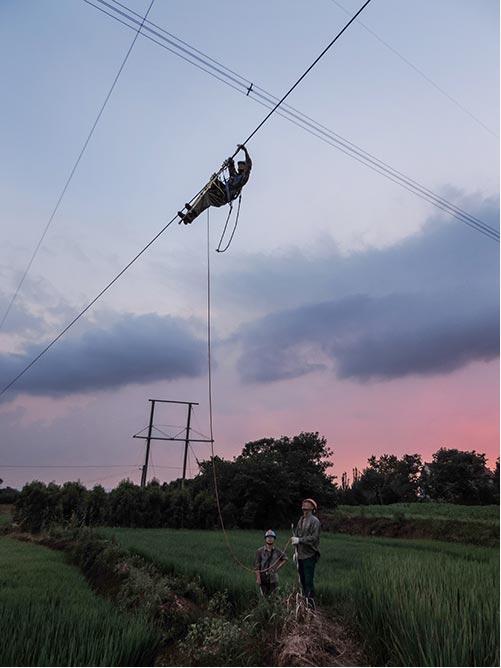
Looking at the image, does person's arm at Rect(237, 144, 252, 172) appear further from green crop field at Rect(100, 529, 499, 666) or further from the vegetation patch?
the vegetation patch

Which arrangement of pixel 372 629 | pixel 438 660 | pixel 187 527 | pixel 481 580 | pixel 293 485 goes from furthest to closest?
pixel 293 485 < pixel 187 527 < pixel 481 580 < pixel 372 629 < pixel 438 660

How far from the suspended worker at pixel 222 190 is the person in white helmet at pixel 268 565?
223 inches

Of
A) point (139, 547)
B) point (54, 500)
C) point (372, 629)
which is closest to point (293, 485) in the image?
point (54, 500)

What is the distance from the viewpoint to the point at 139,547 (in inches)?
633

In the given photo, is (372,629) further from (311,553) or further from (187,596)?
(187,596)

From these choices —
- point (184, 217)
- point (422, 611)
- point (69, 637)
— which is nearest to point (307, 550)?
point (422, 611)

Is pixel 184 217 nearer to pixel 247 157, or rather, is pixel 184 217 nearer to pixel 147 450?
pixel 247 157

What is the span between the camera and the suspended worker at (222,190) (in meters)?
8.51

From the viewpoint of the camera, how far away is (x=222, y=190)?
885 centimetres

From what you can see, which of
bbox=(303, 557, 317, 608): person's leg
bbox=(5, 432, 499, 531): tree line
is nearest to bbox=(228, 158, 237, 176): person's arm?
bbox=(303, 557, 317, 608): person's leg

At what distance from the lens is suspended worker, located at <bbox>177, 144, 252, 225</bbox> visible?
851 centimetres

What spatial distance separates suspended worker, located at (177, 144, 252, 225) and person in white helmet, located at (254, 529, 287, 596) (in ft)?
18.6

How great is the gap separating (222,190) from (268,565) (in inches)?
251

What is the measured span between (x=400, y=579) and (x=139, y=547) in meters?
12.0
